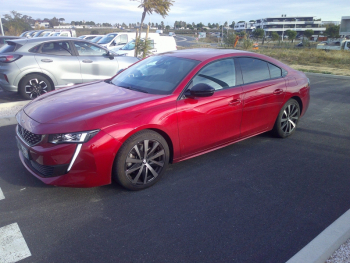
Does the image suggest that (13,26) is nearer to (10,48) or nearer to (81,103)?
(10,48)

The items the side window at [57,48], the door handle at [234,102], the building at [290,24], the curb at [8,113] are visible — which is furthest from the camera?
the building at [290,24]

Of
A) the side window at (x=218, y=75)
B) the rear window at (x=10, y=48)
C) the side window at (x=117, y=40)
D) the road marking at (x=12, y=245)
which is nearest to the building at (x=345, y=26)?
the side window at (x=117, y=40)

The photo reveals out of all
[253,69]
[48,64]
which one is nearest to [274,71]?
[253,69]

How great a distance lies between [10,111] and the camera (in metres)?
6.73

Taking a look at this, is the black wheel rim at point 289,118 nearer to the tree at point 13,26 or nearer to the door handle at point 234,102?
the door handle at point 234,102

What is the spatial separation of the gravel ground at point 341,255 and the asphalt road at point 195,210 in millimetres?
265

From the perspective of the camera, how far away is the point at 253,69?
196 inches

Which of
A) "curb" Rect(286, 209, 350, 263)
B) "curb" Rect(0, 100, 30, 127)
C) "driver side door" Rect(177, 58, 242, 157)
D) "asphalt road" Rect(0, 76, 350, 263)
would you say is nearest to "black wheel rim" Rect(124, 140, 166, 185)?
"asphalt road" Rect(0, 76, 350, 263)

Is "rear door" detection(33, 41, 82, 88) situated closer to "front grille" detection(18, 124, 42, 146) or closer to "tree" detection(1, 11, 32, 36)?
"front grille" detection(18, 124, 42, 146)

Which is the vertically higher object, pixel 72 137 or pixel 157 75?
pixel 157 75

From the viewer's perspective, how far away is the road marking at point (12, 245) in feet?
8.73

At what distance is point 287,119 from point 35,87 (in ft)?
20.9

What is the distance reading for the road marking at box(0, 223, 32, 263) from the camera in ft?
8.73

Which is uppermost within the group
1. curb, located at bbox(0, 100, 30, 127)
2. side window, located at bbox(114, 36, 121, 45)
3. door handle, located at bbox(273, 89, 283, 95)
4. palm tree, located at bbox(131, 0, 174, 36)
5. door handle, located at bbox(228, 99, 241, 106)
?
palm tree, located at bbox(131, 0, 174, 36)
